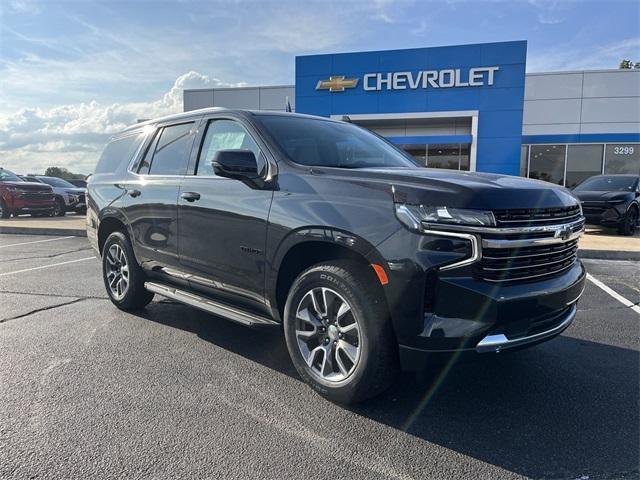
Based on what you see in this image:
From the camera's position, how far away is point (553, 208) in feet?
9.84

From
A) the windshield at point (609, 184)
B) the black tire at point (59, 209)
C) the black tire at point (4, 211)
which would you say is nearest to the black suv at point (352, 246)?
the windshield at point (609, 184)

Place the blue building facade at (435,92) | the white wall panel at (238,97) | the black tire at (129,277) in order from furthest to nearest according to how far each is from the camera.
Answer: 1. the white wall panel at (238,97)
2. the blue building facade at (435,92)
3. the black tire at (129,277)

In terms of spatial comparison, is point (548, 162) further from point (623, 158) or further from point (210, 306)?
point (210, 306)

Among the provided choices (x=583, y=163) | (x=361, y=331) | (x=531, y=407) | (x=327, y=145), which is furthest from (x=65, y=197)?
(x=583, y=163)

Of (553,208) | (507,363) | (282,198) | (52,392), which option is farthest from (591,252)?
(52,392)

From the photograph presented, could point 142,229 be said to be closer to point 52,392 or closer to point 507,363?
point 52,392

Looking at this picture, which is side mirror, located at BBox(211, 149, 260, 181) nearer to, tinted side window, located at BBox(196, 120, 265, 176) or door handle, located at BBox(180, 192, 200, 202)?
tinted side window, located at BBox(196, 120, 265, 176)

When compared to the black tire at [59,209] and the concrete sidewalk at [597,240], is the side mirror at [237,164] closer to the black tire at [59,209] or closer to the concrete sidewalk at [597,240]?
the concrete sidewalk at [597,240]

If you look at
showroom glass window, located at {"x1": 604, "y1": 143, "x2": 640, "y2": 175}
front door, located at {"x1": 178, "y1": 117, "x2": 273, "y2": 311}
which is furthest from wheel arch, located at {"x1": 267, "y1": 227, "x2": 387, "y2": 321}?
showroom glass window, located at {"x1": 604, "y1": 143, "x2": 640, "y2": 175}

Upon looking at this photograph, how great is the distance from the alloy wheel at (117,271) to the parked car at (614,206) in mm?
11068

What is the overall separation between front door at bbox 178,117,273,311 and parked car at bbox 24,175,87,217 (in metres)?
16.8

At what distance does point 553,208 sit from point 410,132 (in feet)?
63.6

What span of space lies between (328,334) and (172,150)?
101 inches

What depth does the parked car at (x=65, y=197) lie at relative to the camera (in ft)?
61.4
